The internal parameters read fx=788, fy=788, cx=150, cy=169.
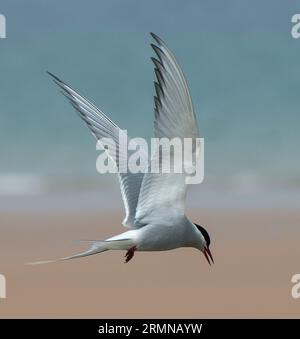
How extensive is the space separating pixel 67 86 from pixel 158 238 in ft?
4.23

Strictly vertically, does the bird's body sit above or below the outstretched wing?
below

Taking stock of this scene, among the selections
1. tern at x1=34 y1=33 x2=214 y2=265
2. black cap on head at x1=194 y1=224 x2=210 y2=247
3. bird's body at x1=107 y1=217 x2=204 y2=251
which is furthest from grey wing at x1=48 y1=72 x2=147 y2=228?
black cap on head at x1=194 y1=224 x2=210 y2=247

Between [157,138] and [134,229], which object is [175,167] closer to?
[157,138]

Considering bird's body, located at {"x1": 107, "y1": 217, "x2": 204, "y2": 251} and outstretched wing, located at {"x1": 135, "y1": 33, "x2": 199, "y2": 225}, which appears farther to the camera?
bird's body, located at {"x1": 107, "y1": 217, "x2": 204, "y2": 251}

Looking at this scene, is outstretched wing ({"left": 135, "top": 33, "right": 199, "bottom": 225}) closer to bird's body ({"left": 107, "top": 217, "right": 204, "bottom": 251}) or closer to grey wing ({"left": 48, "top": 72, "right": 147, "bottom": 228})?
bird's body ({"left": 107, "top": 217, "right": 204, "bottom": 251})

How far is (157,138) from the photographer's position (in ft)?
15.7

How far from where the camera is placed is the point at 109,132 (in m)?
5.79

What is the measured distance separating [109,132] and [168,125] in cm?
111

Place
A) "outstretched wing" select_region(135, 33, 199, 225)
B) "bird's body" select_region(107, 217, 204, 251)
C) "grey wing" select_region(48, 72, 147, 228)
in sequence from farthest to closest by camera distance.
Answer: "grey wing" select_region(48, 72, 147, 228), "bird's body" select_region(107, 217, 204, 251), "outstretched wing" select_region(135, 33, 199, 225)

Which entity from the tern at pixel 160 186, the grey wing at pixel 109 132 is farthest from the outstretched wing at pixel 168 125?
the grey wing at pixel 109 132

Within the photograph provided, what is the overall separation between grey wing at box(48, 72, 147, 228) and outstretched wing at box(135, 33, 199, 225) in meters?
0.34

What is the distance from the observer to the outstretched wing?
4.59 meters

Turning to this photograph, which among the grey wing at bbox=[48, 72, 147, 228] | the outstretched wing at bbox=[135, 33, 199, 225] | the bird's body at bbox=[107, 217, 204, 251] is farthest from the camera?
the grey wing at bbox=[48, 72, 147, 228]

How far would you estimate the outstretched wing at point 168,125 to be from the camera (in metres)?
4.59
